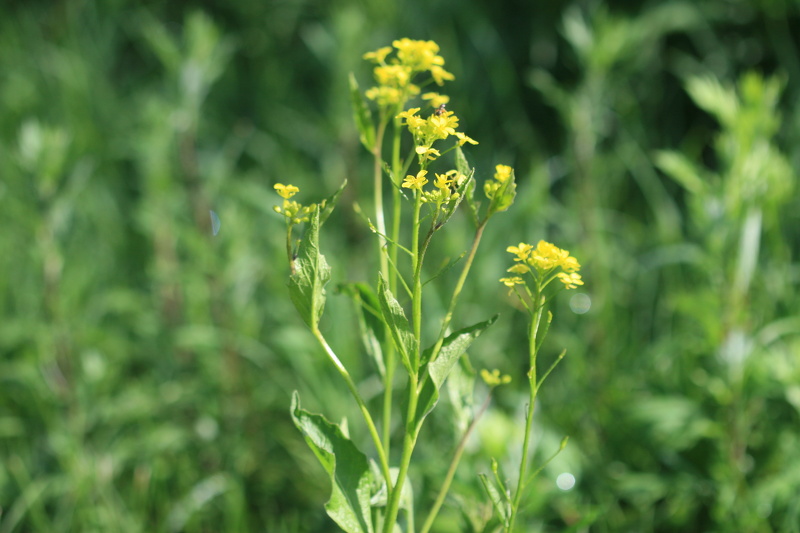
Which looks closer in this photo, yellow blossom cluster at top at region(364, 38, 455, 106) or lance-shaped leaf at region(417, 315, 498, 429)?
lance-shaped leaf at region(417, 315, 498, 429)

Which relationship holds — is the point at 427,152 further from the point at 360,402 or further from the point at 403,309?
the point at 360,402

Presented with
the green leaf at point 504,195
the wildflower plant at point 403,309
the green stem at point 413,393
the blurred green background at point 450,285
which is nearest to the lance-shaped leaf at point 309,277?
the wildflower plant at point 403,309

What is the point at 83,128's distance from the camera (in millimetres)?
2973

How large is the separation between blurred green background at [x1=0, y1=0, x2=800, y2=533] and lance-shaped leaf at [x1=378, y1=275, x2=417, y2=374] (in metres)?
0.41

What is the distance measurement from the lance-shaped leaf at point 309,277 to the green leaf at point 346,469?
14 cm

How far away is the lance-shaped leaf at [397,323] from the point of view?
863mm

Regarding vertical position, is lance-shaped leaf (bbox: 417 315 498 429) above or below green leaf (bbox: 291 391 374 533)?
above

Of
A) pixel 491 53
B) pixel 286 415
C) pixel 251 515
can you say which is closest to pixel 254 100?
pixel 491 53

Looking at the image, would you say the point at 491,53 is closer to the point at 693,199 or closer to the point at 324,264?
the point at 693,199

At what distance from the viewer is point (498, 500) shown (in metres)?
0.98

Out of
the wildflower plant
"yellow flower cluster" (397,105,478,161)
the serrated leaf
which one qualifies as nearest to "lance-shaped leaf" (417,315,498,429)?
the wildflower plant

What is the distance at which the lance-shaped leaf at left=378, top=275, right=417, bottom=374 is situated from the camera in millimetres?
863

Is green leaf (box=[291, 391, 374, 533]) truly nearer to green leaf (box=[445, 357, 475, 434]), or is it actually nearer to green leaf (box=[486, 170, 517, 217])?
green leaf (box=[445, 357, 475, 434])

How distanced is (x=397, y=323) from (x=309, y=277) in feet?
0.37
